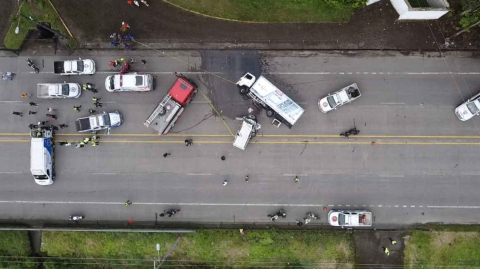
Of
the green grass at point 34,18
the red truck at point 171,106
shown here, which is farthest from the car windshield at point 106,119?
the green grass at point 34,18

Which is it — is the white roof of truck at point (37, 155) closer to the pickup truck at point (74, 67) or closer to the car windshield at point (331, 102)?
the pickup truck at point (74, 67)

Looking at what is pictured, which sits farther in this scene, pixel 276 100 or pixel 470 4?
pixel 276 100

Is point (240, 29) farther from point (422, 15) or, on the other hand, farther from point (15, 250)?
point (15, 250)

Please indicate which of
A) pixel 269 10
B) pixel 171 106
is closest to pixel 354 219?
pixel 171 106

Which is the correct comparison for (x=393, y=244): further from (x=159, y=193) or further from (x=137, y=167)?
(x=137, y=167)

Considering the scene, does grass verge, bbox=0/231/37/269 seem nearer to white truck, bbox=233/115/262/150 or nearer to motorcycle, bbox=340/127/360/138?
white truck, bbox=233/115/262/150

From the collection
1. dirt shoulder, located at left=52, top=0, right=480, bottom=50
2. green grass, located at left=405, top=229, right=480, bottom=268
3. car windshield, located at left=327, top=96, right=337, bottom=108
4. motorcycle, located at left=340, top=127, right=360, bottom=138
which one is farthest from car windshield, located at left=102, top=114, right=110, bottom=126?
green grass, located at left=405, top=229, right=480, bottom=268

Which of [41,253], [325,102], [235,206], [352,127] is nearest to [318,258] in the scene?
[235,206]
